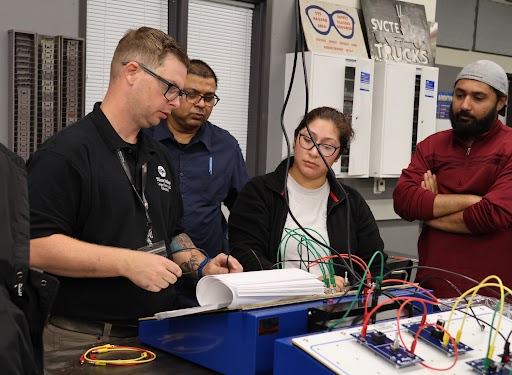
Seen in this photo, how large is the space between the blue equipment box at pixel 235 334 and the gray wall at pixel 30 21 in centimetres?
187

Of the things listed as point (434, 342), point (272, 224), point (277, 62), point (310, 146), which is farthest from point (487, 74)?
point (277, 62)

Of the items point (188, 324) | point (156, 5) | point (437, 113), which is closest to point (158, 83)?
point (188, 324)

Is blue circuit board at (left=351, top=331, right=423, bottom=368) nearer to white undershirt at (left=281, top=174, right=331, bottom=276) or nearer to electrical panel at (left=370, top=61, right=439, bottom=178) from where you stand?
white undershirt at (left=281, top=174, right=331, bottom=276)

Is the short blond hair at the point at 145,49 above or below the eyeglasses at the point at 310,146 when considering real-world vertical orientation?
above

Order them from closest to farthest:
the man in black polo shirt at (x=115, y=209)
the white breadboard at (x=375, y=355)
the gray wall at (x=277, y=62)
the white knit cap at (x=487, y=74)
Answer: the white breadboard at (x=375, y=355), the man in black polo shirt at (x=115, y=209), the white knit cap at (x=487, y=74), the gray wall at (x=277, y=62)

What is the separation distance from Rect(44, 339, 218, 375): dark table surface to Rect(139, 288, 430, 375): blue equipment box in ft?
0.05

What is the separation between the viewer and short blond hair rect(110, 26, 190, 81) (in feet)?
5.42

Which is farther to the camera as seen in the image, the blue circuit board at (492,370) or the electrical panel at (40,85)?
the electrical panel at (40,85)

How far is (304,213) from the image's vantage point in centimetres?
208

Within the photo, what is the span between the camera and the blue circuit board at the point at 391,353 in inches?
40.6

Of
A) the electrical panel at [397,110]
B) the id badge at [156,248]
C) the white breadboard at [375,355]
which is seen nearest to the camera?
the white breadboard at [375,355]

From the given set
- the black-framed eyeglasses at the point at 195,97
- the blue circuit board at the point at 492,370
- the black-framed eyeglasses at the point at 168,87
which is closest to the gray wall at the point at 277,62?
the black-framed eyeglasses at the point at 195,97

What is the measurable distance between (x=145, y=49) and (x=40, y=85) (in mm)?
1405

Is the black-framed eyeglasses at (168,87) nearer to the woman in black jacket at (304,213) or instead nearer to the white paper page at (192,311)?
the woman in black jacket at (304,213)
